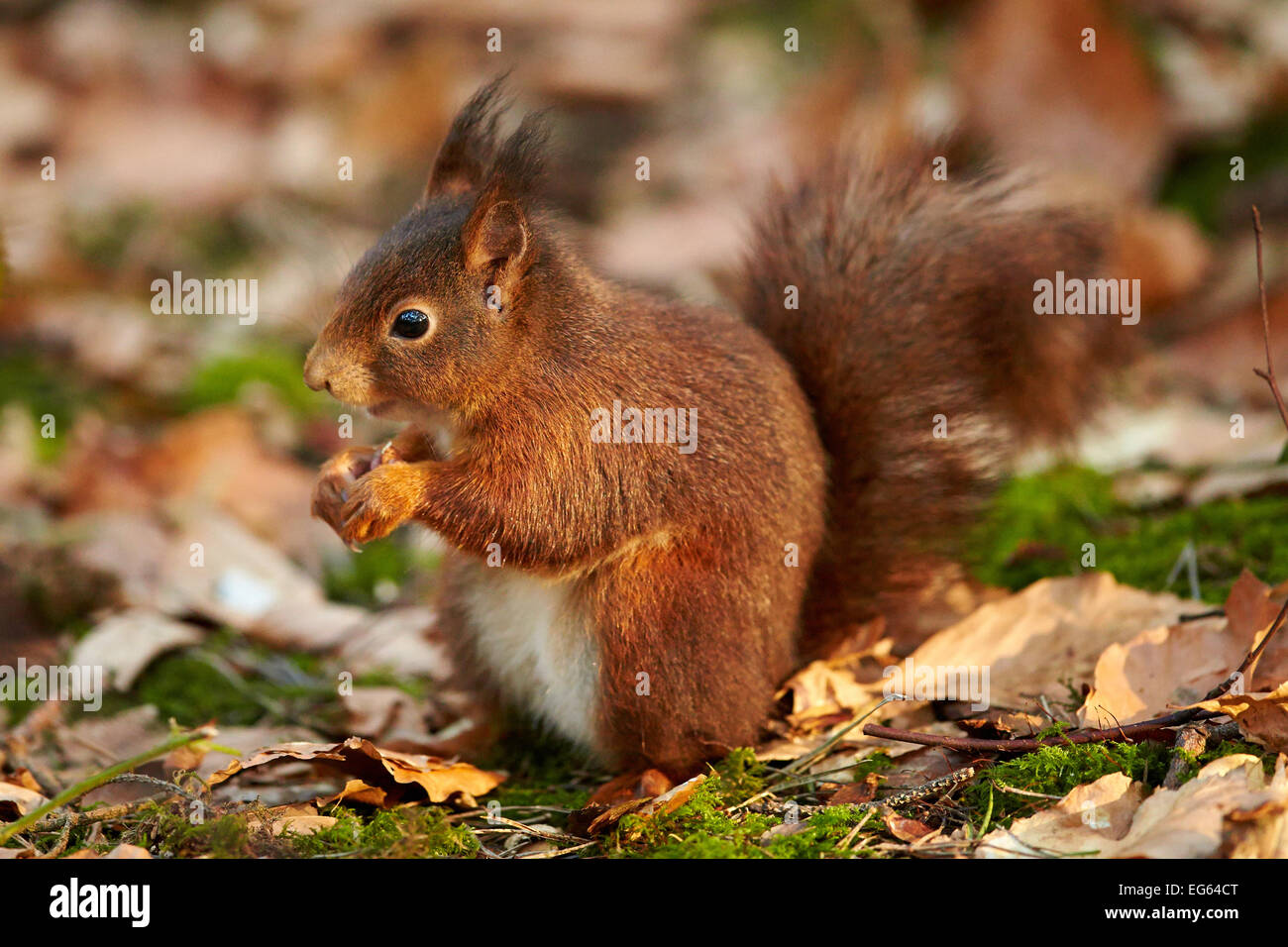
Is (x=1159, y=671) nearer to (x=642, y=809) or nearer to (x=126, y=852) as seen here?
(x=642, y=809)

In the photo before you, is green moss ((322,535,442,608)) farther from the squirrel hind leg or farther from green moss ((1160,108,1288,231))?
green moss ((1160,108,1288,231))

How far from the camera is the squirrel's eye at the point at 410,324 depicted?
8.54 feet

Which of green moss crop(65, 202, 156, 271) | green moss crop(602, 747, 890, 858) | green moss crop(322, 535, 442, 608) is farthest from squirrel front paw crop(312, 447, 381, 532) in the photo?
green moss crop(65, 202, 156, 271)

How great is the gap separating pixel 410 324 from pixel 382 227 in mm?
4438

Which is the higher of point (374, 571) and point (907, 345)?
point (907, 345)

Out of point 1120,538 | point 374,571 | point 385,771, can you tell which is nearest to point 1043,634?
point 1120,538

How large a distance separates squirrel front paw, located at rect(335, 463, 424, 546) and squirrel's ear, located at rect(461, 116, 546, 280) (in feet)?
1.56

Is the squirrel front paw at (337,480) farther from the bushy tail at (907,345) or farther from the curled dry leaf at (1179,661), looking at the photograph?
the curled dry leaf at (1179,661)

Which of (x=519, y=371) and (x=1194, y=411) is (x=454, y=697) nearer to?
(x=519, y=371)

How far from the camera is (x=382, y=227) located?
6.80 metres

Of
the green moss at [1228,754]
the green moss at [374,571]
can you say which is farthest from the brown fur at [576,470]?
the green moss at [374,571]
